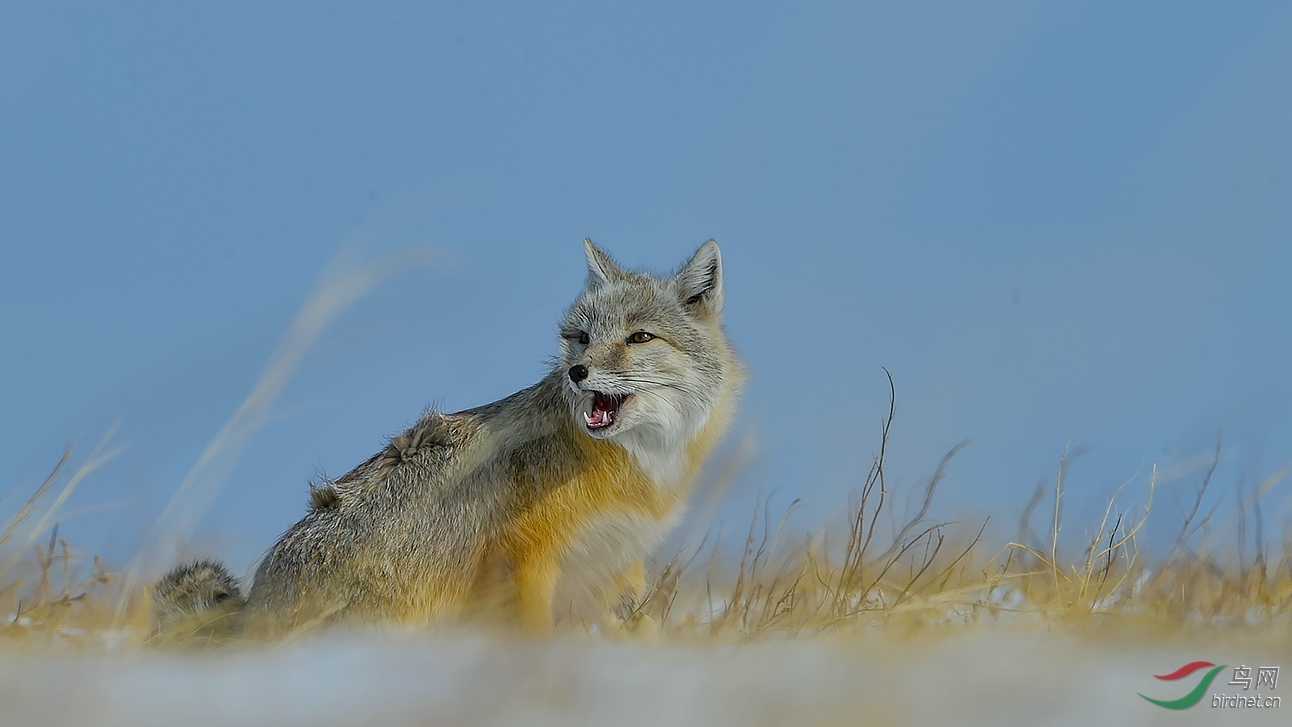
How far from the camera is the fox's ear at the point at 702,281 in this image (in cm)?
746

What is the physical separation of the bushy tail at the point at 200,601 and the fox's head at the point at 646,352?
7.60 ft

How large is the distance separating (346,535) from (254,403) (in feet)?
3.13

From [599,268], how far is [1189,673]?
14.8ft

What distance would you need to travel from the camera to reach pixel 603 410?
6.61 m

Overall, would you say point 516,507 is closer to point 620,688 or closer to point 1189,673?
point 620,688

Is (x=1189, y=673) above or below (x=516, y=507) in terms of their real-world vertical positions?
below

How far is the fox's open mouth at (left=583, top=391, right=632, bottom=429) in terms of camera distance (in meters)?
6.48

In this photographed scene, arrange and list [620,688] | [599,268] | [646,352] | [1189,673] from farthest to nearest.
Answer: [599,268]
[646,352]
[1189,673]
[620,688]

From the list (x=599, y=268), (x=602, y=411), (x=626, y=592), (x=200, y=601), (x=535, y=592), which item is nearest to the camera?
(x=535, y=592)

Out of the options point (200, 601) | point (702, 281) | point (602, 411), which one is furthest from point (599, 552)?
point (200, 601)

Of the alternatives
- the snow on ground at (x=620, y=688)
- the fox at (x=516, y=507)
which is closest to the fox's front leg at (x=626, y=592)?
the fox at (x=516, y=507)

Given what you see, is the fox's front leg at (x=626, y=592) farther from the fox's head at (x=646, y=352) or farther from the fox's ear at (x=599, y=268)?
the fox's ear at (x=599, y=268)

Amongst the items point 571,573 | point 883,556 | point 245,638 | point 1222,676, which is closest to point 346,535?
point 245,638

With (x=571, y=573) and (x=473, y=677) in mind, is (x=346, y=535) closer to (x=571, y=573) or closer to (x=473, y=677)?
(x=571, y=573)
